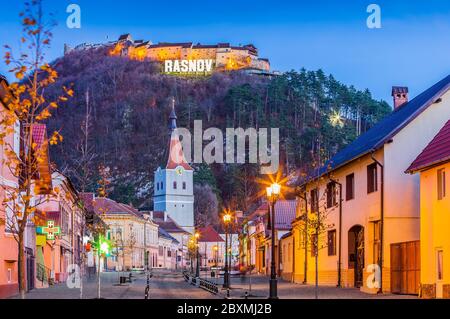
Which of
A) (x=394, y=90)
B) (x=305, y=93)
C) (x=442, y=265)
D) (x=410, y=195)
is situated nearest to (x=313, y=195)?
(x=394, y=90)

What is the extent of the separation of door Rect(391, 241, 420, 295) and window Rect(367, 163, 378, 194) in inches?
140

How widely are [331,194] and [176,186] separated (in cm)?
13661

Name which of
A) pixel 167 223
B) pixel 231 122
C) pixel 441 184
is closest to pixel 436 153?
pixel 441 184

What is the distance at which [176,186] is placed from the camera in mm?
184875

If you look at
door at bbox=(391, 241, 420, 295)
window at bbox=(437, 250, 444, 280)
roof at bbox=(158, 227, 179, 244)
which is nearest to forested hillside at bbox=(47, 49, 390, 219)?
roof at bbox=(158, 227, 179, 244)

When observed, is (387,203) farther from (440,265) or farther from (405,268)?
(440,265)

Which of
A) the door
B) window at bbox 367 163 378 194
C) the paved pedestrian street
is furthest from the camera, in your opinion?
window at bbox 367 163 378 194

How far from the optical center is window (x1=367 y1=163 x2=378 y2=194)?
39844 mm

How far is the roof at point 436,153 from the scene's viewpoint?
30.2m

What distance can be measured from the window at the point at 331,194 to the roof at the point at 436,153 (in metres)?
15.3

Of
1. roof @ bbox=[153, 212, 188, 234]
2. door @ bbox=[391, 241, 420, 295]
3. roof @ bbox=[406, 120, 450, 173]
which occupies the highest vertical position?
roof @ bbox=[406, 120, 450, 173]

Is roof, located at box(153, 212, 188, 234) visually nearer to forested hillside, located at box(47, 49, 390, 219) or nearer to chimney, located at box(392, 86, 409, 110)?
forested hillside, located at box(47, 49, 390, 219)
